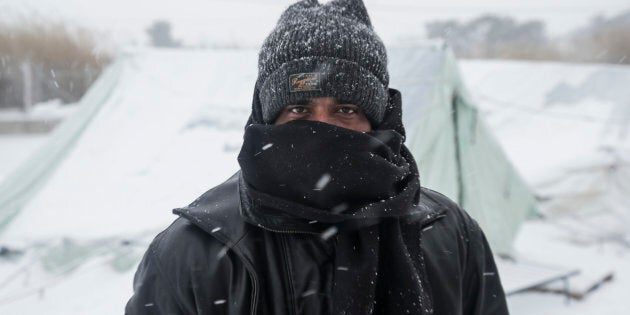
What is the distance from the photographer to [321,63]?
121cm

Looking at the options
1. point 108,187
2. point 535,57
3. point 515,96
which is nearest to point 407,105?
point 108,187

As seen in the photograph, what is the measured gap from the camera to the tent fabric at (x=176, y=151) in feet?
12.3

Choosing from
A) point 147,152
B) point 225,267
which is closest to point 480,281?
point 225,267

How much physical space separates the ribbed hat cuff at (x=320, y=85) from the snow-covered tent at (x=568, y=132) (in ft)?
17.5

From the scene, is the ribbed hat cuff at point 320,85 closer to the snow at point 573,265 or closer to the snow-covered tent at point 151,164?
the snow-covered tent at point 151,164

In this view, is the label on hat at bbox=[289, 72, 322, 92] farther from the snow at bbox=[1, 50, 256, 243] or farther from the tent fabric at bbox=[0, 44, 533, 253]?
the snow at bbox=[1, 50, 256, 243]

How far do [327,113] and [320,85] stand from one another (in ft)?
0.28

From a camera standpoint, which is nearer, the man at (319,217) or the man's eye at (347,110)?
the man at (319,217)

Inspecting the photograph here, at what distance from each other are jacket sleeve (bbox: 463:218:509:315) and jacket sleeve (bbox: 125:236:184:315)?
73cm

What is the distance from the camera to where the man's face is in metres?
1.23

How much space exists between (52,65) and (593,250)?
1337 centimetres

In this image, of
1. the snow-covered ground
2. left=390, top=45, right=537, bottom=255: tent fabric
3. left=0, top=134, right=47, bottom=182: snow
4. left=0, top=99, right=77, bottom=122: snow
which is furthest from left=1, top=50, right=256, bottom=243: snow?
left=0, top=99, right=77, bottom=122: snow

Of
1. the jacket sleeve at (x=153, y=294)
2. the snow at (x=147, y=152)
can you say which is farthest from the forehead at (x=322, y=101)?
the snow at (x=147, y=152)

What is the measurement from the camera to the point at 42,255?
345 cm
